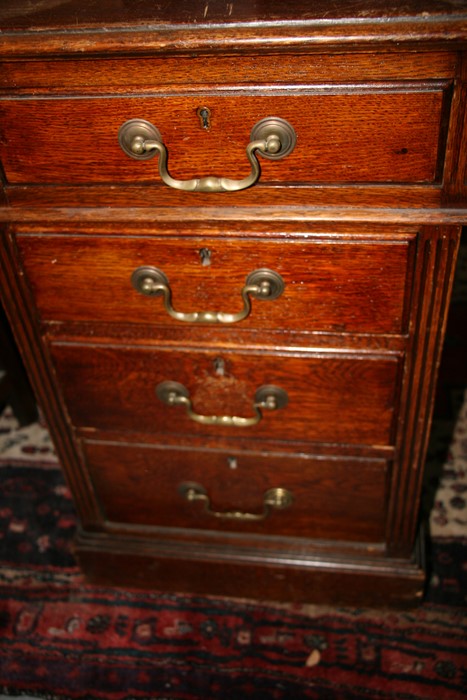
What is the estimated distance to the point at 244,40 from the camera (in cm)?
68

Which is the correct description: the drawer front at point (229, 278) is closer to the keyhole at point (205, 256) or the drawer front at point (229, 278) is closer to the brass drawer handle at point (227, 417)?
the keyhole at point (205, 256)

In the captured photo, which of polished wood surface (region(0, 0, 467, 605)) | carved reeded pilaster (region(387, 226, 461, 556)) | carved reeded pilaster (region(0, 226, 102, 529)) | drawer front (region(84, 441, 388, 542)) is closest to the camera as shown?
polished wood surface (region(0, 0, 467, 605))

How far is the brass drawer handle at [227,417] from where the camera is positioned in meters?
1.00

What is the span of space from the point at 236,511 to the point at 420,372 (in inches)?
17.6

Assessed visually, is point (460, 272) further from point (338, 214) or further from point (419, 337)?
point (338, 214)

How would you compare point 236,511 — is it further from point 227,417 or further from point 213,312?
point 213,312

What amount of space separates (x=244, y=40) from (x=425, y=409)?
0.56 metres

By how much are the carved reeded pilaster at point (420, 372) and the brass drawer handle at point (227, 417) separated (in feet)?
0.60

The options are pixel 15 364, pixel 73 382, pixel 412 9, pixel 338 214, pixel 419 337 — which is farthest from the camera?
pixel 15 364

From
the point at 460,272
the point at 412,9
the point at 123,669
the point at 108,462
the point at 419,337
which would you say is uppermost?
the point at 460,272

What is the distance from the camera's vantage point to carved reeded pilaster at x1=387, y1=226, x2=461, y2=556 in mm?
824

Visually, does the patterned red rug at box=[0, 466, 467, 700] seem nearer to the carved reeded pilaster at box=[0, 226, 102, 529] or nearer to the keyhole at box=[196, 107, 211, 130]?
the carved reeded pilaster at box=[0, 226, 102, 529]

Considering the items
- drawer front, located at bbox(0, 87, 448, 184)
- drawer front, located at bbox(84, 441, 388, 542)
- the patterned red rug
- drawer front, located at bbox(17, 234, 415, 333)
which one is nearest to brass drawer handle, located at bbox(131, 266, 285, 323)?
drawer front, located at bbox(17, 234, 415, 333)

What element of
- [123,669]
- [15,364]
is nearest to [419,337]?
[123,669]
